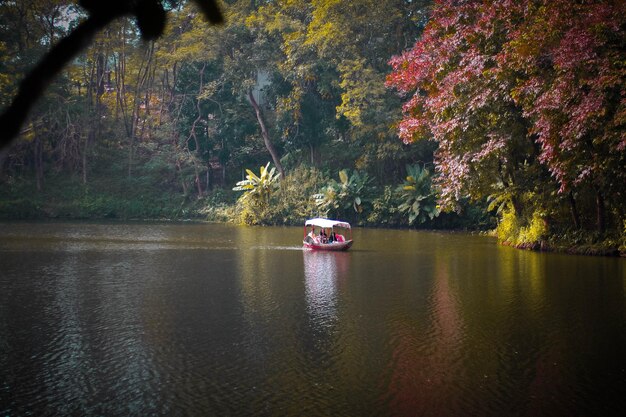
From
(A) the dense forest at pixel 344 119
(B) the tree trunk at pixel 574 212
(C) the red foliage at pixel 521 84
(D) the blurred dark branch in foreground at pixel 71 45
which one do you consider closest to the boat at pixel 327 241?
(A) the dense forest at pixel 344 119

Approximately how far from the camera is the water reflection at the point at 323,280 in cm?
1229

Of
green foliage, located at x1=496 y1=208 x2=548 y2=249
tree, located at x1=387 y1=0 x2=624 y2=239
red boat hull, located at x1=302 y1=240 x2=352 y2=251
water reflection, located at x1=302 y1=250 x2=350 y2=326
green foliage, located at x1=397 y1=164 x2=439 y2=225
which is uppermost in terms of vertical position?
tree, located at x1=387 y1=0 x2=624 y2=239

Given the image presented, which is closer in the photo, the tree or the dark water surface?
the dark water surface

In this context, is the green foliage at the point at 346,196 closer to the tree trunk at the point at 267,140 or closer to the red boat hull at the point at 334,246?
the tree trunk at the point at 267,140

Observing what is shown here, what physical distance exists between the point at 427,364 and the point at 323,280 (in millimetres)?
7343

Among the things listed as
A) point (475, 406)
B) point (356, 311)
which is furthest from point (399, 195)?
point (475, 406)

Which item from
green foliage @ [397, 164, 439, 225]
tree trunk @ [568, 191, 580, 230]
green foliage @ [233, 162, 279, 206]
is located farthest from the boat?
green foliage @ [233, 162, 279, 206]

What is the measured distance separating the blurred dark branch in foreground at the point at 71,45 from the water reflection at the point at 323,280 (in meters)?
9.09

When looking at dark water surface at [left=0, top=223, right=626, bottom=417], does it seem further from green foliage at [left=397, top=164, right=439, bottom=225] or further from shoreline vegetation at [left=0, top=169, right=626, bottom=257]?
shoreline vegetation at [left=0, top=169, right=626, bottom=257]

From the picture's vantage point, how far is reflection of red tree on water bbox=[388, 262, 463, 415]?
24.4 ft

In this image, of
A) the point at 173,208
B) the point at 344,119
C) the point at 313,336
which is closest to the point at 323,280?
the point at 313,336

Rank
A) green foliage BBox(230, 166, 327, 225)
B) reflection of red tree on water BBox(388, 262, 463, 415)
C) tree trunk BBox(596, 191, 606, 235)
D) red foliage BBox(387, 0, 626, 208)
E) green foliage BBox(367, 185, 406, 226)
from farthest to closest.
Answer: green foliage BBox(230, 166, 327, 225) → green foliage BBox(367, 185, 406, 226) → tree trunk BBox(596, 191, 606, 235) → red foliage BBox(387, 0, 626, 208) → reflection of red tree on water BBox(388, 262, 463, 415)

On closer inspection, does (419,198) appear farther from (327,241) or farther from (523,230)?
(327,241)

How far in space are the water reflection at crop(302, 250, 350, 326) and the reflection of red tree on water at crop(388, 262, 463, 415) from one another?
5.39ft
